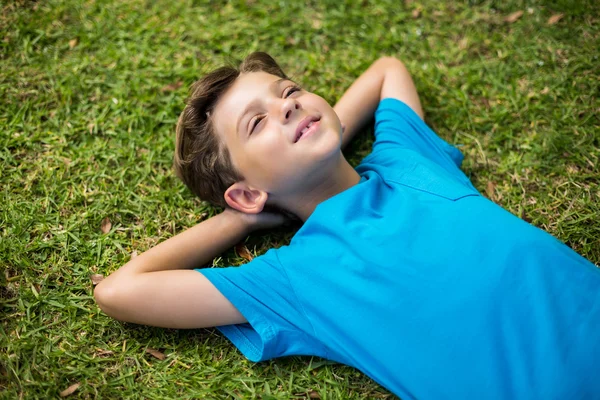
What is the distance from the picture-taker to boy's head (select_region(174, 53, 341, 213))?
3090 mm

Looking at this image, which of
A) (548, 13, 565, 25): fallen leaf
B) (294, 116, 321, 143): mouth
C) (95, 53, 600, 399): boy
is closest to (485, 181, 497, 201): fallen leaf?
(95, 53, 600, 399): boy

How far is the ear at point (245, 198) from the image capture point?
3.33m

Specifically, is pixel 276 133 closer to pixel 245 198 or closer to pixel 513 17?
pixel 245 198

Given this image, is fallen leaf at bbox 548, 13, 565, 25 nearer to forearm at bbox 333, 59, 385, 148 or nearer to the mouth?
forearm at bbox 333, 59, 385, 148

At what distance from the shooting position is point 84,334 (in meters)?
3.43

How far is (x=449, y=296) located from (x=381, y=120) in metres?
1.42

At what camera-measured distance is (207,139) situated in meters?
3.40

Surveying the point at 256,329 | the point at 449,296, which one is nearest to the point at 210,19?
the point at 256,329

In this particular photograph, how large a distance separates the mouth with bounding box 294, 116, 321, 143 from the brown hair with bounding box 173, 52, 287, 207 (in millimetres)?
464

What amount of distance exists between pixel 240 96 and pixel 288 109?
0.34 m

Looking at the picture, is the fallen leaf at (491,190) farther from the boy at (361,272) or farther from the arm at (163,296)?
the arm at (163,296)

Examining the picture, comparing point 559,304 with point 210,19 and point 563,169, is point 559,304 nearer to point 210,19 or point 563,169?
point 563,169

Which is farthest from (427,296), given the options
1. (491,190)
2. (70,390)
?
(70,390)

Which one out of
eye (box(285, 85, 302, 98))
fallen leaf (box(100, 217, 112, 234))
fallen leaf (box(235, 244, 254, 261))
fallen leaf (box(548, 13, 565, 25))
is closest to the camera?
eye (box(285, 85, 302, 98))
